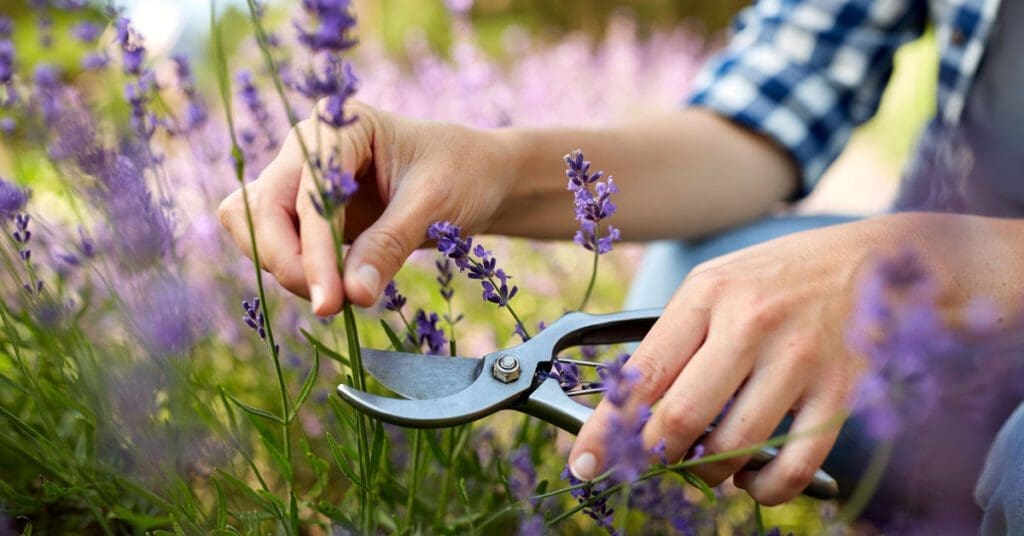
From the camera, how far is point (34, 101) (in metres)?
1.75

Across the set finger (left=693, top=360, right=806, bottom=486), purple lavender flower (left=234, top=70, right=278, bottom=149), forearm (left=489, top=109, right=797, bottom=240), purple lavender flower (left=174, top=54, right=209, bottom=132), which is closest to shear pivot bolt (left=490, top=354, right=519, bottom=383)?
finger (left=693, top=360, right=806, bottom=486)

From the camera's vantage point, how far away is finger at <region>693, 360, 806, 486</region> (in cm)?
104

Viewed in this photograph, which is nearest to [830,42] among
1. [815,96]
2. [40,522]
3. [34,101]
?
[815,96]

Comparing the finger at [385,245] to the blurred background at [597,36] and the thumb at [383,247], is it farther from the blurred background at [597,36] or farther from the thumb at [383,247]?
the blurred background at [597,36]

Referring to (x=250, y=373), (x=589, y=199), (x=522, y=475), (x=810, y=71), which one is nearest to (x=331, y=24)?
(x=589, y=199)

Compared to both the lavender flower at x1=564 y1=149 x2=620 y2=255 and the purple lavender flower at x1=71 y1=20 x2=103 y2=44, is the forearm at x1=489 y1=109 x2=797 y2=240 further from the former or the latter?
the purple lavender flower at x1=71 y1=20 x2=103 y2=44

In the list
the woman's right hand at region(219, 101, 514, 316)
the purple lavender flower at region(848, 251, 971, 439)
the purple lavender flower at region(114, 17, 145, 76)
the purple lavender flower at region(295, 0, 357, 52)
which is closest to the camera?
the purple lavender flower at region(848, 251, 971, 439)

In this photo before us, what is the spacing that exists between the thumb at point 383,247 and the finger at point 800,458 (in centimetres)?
50

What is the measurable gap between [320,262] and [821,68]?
1.66 m

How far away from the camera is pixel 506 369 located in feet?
3.68

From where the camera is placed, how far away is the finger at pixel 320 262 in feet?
3.05

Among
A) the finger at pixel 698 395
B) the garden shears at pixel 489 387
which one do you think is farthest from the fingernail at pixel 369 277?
the finger at pixel 698 395

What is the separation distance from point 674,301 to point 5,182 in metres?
0.98

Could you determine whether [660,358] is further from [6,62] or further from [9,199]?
[6,62]
